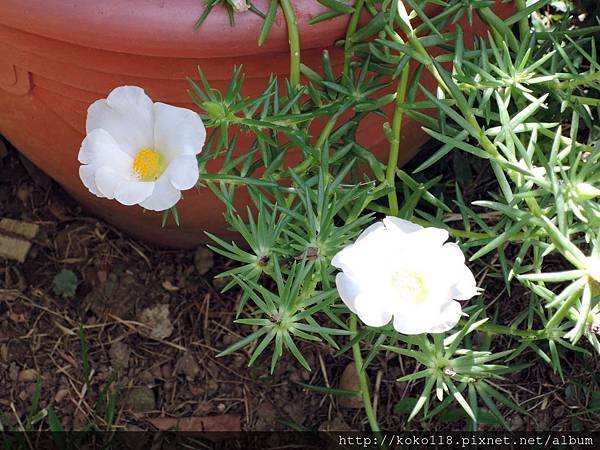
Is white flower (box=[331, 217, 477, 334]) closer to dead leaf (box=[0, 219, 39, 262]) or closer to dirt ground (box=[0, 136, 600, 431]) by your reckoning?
dirt ground (box=[0, 136, 600, 431])

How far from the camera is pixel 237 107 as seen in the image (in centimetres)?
92

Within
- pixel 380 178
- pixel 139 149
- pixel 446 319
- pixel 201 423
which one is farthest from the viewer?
pixel 201 423

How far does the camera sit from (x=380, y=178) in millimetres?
1009

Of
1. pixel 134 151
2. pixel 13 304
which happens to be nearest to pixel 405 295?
pixel 134 151

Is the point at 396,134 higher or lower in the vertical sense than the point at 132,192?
higher

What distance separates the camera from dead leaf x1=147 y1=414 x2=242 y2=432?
1.35 metres

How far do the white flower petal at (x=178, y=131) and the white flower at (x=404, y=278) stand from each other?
0.20m

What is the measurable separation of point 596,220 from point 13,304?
3.34 ft

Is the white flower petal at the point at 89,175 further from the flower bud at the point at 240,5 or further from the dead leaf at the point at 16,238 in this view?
the dead leaf at the point at 16,238

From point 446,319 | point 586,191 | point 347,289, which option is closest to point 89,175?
point 347,289

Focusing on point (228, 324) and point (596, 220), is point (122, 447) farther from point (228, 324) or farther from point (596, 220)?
point (596, 220)

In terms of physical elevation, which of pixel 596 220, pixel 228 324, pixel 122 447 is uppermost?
pixel 228 324

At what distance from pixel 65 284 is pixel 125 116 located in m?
0.64

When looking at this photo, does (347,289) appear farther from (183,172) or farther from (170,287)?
(170,287)
